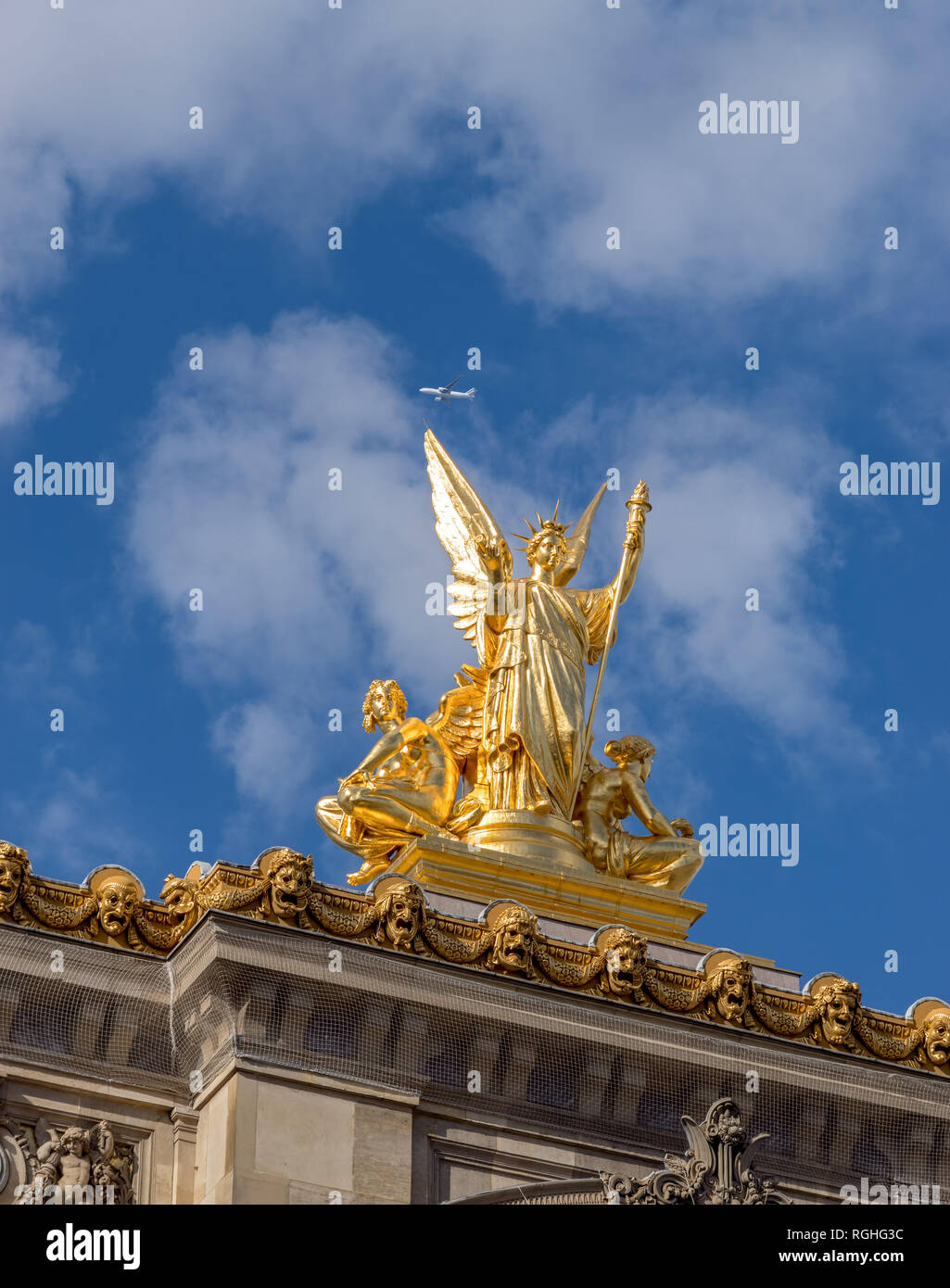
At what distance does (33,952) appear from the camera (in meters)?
29.0

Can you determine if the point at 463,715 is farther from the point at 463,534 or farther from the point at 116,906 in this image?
the point at 116,906

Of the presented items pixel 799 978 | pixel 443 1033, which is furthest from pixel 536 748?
pixel 443 1033

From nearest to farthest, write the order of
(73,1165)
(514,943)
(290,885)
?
1. (73,1165)
2. (290,885)
3. (514,943)

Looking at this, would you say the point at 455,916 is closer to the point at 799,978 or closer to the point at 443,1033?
the point at 443,1033

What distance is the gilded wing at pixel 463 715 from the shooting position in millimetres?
36031

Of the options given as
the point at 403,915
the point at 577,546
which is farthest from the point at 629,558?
the point at 403,915

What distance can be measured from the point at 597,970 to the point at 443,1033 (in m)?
1.82

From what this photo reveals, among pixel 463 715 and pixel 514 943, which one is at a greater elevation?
pixel 463 715

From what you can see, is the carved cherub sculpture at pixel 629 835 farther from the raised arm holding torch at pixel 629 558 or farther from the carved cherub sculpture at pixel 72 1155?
the carved cherub sculpture at pixel 72 1155

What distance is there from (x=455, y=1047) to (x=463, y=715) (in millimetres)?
7295

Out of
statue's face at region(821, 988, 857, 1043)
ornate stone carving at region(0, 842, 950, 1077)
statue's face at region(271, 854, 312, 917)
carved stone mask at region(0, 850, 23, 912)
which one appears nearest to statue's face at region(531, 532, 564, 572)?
ornate stone carving at region(0, 842, 950, 1077)

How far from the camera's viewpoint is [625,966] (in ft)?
100
